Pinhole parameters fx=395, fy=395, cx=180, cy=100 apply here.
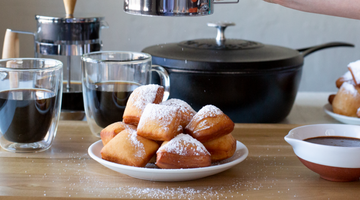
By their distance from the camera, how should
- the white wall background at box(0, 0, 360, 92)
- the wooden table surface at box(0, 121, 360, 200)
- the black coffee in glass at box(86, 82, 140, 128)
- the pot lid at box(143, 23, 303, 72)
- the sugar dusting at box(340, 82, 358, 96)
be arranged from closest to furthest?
the wooden table surface at box(0, 121, 360, 200)
the black coffee in glass at box(86, 82, 140, 128)
the pot lid at box(143, 23, 303, 72)
the sugar dusting at box(340, 82, 358, 96)
the white wall background at box(0, 0, 360, 92)

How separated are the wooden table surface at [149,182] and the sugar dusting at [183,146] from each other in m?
0.05

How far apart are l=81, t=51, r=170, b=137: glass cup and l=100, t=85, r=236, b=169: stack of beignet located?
112 millimetres

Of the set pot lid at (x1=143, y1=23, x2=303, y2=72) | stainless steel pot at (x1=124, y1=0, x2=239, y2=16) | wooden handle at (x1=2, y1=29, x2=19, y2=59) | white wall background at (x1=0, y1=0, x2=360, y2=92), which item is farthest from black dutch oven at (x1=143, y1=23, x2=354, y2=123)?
white wall background at (x1=0, y1=0, x2=360, y2=92)

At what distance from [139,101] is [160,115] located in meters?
0.07

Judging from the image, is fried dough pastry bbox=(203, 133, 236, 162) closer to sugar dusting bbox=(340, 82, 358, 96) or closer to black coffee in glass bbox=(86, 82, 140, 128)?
black coffee in glass bbox=(86, 82, 140, 128)

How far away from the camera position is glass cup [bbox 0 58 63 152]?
2.09ft

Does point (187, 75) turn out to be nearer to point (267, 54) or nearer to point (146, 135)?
point (267, 54)

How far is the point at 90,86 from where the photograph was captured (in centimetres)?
72

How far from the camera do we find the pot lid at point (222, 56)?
32.6 inches

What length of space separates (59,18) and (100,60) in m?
0.25

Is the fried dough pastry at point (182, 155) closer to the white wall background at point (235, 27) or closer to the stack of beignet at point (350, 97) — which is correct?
the stack of beignet at point (350, 97)

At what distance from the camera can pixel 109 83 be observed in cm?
71

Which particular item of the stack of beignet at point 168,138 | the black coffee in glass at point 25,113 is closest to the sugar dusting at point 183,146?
the stack of beignet at point 168,138

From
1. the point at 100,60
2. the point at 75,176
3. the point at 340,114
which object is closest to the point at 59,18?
the point at 100,60
